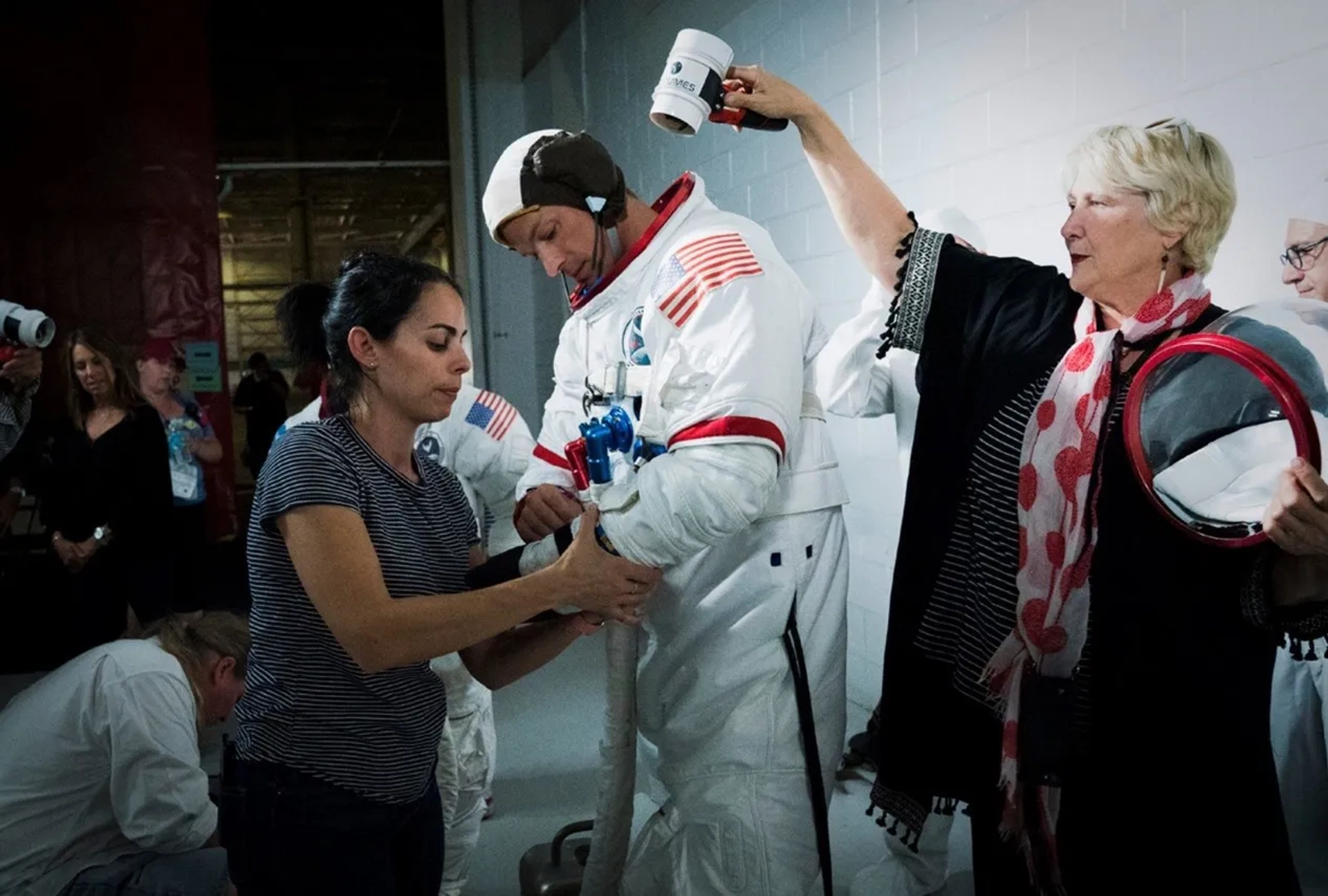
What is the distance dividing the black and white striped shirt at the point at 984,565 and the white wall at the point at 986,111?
871 millimetres

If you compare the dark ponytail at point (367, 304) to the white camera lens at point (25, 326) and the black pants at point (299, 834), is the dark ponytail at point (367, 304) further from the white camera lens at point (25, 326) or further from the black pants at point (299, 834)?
the white camera lens at point (25, 326)

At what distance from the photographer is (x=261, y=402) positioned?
858 cm

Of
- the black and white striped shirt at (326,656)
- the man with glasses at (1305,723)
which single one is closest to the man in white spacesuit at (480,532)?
the black and white striped shirt at (326,656)

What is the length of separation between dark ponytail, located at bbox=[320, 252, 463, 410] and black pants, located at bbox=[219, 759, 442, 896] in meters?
0.57

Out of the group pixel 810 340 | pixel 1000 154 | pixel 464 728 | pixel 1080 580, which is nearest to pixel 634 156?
pixel 1000 154

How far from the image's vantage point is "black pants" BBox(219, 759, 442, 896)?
5.14ft

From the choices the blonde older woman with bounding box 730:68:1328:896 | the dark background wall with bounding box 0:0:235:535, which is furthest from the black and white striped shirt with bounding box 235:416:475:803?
the dark background wall with bounding box 0:0:235:535

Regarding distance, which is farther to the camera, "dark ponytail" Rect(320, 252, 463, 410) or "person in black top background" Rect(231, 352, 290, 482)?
"person in black top background" Rect(231, 352, 290, 482)

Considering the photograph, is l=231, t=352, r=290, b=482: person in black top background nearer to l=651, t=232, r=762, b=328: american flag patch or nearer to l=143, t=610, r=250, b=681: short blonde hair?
l=143, t=610, r=250, b=681: short blonde hair

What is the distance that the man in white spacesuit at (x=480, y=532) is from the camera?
8.66 feet

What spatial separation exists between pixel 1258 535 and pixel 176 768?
5.78 ft

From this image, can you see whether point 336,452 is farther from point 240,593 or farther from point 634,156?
point 240,593

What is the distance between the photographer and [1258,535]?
4.37 ft

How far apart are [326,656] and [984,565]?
3.16ft
